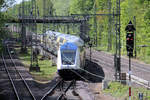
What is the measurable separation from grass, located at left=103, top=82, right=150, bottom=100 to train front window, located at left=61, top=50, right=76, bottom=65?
5.12 meters

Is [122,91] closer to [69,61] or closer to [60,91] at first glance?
[60,91]

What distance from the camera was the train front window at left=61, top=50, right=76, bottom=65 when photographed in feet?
93.0

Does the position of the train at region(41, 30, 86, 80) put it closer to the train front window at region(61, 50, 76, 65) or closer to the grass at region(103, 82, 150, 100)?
the train front window at region(61, 50, 76, 65)

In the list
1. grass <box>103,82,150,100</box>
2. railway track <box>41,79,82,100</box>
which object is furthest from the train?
grass <box>103,82,150,100</box>

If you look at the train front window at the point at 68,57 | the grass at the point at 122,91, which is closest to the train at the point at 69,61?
the train front window at the point at 68,57

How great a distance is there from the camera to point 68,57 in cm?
2877

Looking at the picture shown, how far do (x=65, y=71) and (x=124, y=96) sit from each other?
8.87 metres

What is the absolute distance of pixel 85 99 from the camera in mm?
21344

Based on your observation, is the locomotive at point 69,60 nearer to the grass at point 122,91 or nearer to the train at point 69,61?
the train at point 69,61

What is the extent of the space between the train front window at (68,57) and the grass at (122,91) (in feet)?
16.8

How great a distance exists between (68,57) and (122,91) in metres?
8.24

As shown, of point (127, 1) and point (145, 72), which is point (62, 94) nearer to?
point (145, 72)

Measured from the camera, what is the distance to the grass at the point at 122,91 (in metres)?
19.5

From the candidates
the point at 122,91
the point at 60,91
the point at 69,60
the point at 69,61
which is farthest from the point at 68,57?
the point at 122,91
